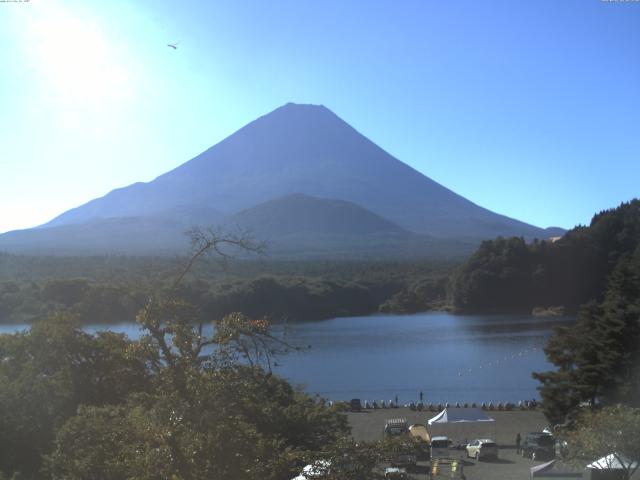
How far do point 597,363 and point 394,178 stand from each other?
10172cm

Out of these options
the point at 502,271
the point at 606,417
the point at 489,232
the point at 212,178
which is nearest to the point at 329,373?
the point at 606,417

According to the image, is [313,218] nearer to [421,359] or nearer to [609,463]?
[421,359]

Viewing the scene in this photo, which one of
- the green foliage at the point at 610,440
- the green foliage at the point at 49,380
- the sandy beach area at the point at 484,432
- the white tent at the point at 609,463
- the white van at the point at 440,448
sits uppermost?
the green foliage at the point at 49,380

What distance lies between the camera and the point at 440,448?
1130 centimetres

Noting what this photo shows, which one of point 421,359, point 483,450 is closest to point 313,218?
point 421,359

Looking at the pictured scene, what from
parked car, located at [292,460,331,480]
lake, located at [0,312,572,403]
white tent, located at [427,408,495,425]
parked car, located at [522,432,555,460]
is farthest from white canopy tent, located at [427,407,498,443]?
parked car, located at [292,460,331,480]

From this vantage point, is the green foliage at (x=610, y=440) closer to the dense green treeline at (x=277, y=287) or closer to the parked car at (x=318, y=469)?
the parked car at (x=318, y=469)

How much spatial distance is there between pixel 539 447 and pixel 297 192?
304ft

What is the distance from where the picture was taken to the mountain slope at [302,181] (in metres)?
101

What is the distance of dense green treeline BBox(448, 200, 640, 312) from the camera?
4328 cm

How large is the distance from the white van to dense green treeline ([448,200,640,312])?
33.2 m

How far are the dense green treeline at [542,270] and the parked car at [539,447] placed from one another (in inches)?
1301

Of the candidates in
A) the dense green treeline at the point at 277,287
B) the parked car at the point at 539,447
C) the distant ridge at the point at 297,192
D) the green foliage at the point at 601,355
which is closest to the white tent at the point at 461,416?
the green foliage at the point at 601,355

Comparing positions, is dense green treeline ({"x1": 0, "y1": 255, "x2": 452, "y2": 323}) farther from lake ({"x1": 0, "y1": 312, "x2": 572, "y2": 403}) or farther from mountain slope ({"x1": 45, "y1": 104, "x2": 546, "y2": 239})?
mountain slope ({"x1": 45, "y1": 104, "x2": 546, "y2": 239})
